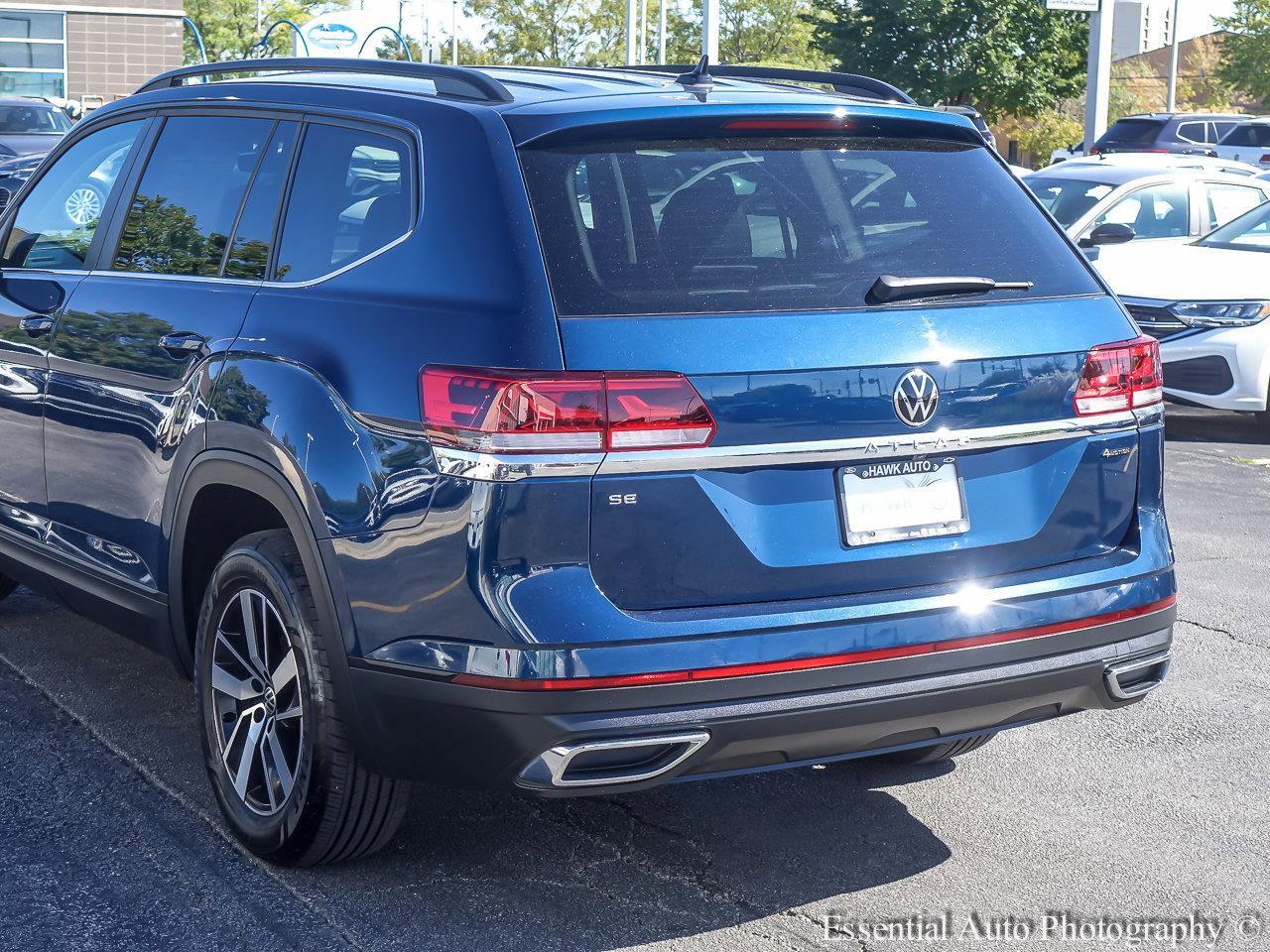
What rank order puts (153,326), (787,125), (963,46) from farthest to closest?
(963,46)
(153,326)
(787,125)

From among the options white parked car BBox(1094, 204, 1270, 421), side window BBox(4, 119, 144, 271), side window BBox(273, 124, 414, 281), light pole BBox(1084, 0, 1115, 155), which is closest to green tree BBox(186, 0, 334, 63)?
light pole BBox(1084, 0, 1115, 155)

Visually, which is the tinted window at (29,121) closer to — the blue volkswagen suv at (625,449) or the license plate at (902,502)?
the blue volkswagen suv at (625,449)

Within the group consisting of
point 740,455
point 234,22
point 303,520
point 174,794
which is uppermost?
point 234,22

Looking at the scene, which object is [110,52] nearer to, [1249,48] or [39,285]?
[1249,48]

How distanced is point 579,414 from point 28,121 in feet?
77.0

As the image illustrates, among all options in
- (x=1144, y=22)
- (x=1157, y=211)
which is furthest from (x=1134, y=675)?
(x=1144, y=22)

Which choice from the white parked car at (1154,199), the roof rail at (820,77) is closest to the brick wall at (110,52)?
the white parked car at (1154,199)

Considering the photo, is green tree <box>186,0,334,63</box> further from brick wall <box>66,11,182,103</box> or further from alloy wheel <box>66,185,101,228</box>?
alloy wheel <box>66,185,101,228</box>

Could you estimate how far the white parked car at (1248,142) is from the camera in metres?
30.2

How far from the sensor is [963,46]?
48969mm

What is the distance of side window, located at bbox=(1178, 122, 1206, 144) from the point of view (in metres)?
30.9

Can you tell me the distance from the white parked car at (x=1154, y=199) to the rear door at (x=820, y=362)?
9150mm

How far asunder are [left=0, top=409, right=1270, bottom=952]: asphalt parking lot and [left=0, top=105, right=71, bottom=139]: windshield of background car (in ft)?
68.1

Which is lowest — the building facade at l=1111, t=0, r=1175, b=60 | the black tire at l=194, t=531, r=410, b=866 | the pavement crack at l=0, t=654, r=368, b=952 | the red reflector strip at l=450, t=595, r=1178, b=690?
the pavement crack at l=0, t=654, r=368, b=952
